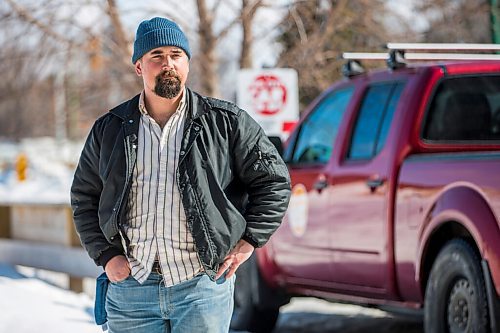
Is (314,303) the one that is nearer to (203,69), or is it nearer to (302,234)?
(302,234)

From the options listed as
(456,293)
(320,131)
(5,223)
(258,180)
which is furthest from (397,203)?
(5,223)

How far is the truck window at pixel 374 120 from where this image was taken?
6898mm

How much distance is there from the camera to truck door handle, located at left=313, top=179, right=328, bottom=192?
7.28 m

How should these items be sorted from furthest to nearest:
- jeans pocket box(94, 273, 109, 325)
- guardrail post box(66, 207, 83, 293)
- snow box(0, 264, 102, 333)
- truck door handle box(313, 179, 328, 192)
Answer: guardrail post box(66, 207, 83, 293), truck door handle box(313, 179, 328, 192), snow box(0, 264, 102, 333), jeans pocket box(94, 273, 109, 325)

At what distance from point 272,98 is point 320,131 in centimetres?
391

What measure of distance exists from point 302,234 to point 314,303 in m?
2.80

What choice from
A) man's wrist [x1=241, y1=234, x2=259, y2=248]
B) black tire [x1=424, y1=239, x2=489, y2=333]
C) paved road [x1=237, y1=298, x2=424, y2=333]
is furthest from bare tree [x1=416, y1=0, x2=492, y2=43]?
man's wrist [x1=241, y1=234, x2=259, y2=248]

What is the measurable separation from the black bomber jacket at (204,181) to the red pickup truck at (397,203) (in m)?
1.95

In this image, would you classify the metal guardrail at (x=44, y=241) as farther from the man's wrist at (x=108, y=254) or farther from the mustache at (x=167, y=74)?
the mustache at (x=167, y=74)

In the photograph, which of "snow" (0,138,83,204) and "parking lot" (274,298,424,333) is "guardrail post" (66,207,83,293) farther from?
"parking lot" (274,298,424,333)

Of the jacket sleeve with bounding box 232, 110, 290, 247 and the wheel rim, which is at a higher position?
the jacket sleeve with bounding box 232, 110, 290, 247

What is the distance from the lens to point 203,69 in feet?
49.3

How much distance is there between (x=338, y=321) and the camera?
912 cm

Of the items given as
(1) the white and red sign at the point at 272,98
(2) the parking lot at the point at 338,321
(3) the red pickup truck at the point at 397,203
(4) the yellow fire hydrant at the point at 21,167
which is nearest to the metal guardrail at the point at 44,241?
(2) the parking lot at the point at 338,321
